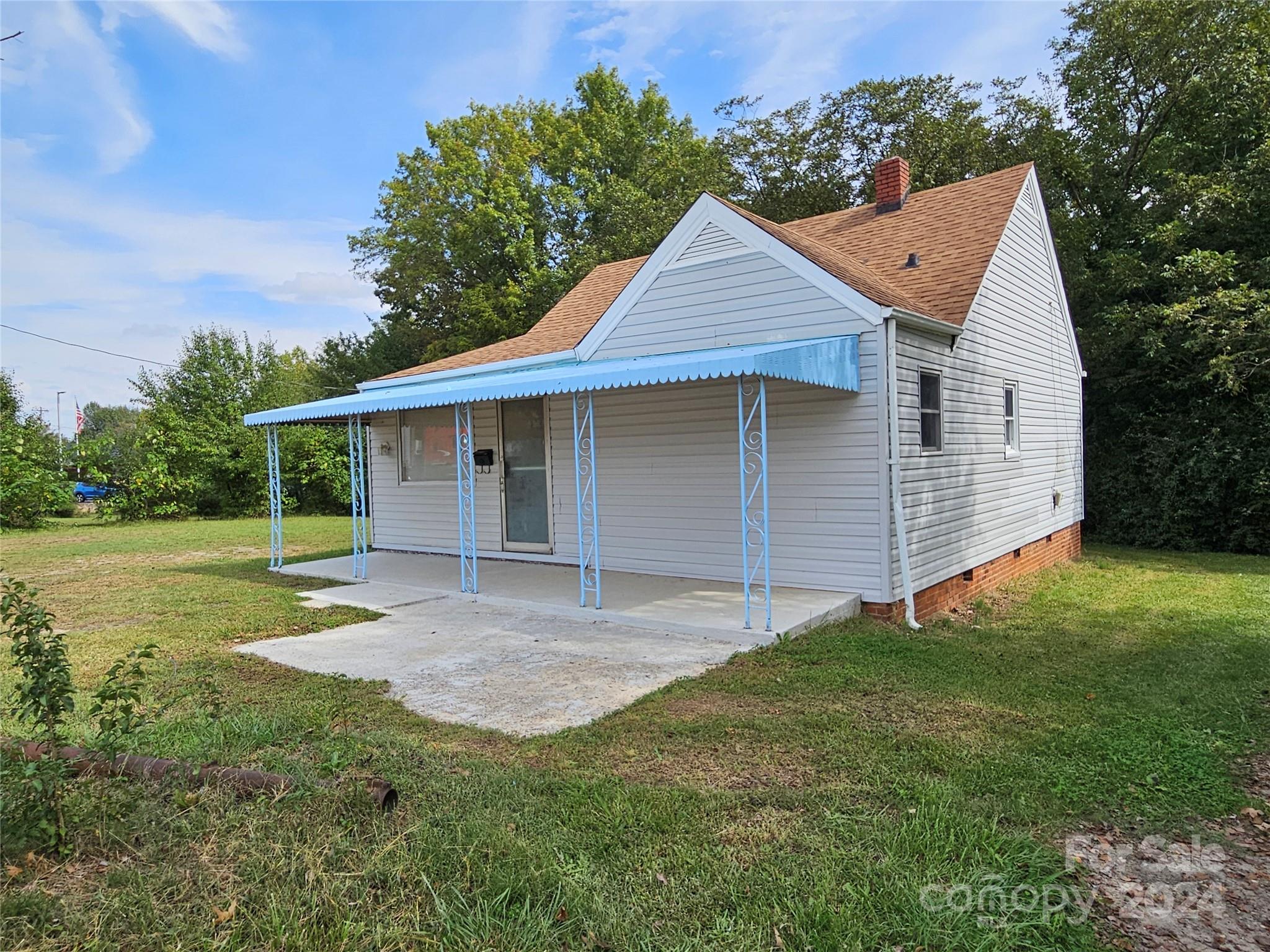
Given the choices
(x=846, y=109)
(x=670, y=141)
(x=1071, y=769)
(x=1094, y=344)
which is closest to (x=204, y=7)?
(x=1071, y=769)

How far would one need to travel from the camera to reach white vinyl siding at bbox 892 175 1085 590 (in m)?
7.29

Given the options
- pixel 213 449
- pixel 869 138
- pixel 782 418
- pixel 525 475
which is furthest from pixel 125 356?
pixel 782 418

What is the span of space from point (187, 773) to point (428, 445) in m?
8.34

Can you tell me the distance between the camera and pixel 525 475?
10.1m

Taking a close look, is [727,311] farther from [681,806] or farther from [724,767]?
[681,806]

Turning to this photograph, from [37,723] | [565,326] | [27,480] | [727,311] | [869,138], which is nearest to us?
[37,723]

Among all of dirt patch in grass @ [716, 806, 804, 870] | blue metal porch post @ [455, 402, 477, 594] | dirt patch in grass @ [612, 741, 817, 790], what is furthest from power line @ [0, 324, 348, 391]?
dirt patch in grass @ [716, 806, 804, 870]

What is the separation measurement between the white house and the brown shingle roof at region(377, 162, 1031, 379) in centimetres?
4

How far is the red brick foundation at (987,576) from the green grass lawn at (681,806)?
1.09m

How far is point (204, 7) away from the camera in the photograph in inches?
205

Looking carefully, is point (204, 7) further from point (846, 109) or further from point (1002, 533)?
point (846, 109)

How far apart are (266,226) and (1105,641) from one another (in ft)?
57.8

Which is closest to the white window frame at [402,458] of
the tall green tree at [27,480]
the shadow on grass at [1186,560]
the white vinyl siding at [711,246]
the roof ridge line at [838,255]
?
the white vinyl siding at [711,246]

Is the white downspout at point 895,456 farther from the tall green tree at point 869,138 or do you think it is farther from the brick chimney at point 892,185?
the tall green tree at point 869,138
